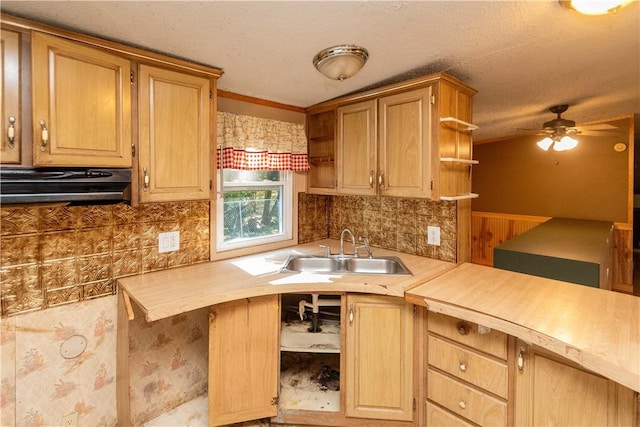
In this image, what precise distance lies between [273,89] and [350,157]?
2.32ft

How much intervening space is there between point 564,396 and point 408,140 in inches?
56.3

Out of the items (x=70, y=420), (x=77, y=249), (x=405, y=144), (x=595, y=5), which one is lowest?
(x=70, y=420)

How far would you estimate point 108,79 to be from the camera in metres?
1.46

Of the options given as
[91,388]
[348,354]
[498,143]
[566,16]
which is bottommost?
[91,388]

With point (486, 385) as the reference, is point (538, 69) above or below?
above

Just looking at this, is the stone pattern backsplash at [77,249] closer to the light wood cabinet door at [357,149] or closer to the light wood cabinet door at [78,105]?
the light wood cabinet door at [78,105]

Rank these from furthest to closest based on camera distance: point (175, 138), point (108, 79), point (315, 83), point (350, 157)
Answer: point (350, 157) < point (315, 83) < point (175, 138) < point (108, 79)

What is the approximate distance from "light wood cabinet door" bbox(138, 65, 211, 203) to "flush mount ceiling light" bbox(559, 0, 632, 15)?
1.65 m

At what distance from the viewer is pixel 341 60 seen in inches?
62.2

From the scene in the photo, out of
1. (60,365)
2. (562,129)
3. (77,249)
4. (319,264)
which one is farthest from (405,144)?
(60,365)

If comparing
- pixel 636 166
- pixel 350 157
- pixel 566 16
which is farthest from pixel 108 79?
pixel 636 166

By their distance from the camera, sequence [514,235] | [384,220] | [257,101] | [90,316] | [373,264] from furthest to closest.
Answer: [514,235] < [384,220] < [257,101] < [373,264] < [90,316]

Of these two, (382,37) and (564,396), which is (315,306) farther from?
(382,37)

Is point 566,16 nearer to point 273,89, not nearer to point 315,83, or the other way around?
point 315,83
